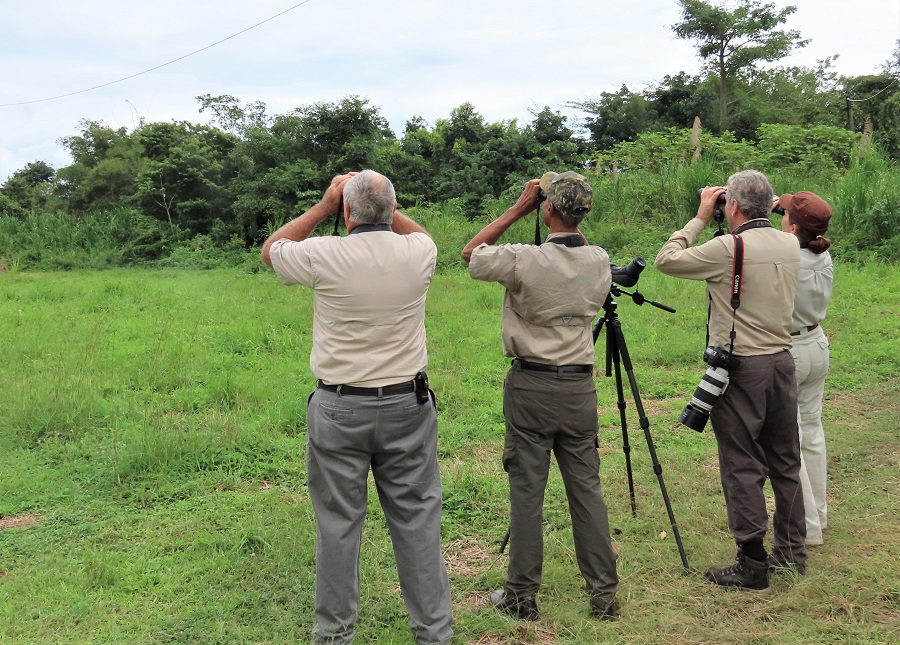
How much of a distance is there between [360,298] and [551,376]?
2.78ft

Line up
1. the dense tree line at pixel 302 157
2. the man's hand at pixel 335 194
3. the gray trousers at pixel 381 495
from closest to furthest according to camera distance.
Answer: the gray trousers at pixel 381 495, the man's hand at pixel 335 194, the dense tree line at pixel 302 157

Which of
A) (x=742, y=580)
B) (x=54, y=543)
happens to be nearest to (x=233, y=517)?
(x=54, y=543)

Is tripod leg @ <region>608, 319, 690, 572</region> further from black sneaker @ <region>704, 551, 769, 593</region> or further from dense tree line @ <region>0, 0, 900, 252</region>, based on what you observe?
dense tree line @ <region>0, 0, 900, 252</region>

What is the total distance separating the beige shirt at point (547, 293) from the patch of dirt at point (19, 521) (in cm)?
291

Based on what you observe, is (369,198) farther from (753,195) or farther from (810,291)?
(810,291)

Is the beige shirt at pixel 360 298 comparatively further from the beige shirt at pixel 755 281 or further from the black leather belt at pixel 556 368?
the beige shirt at pixel 755 281

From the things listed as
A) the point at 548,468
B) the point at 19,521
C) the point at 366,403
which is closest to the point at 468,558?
the point at 548,468

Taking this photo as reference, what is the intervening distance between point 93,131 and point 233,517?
65.6 ft

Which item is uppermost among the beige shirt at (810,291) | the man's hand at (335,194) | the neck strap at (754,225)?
the man's hand at (335,194)

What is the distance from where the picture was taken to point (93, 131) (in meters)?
20.8

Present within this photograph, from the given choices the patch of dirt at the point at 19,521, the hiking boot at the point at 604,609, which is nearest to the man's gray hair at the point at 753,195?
the hiking boot at the point at 604,609

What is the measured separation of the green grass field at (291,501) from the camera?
308cm

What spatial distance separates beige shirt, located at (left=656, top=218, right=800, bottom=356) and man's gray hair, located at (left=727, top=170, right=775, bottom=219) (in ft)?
0.28

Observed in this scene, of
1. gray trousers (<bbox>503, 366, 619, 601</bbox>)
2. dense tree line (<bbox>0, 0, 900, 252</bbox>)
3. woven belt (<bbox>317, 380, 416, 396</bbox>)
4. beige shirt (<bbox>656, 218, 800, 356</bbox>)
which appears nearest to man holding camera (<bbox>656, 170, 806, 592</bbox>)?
beige shirt (<bbox>656, 218, 800, 356</bbox>)
